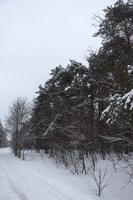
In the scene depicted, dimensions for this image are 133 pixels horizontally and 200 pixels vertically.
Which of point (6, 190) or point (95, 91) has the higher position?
point (95, 91)

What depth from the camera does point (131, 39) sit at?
13711 mm

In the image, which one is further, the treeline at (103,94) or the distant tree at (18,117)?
the distant tree at (18,117)

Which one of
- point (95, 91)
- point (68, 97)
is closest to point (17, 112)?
point (68, 97)

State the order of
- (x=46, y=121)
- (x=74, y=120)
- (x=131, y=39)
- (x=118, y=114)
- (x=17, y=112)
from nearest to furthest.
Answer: (x=118, y=114), (x=131, y=39), (x=74, y=120), (x=46, y=121), (x=17, y=112)

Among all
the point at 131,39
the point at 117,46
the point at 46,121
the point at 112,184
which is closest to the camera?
the point at 112,184

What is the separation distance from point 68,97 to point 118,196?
13.6m

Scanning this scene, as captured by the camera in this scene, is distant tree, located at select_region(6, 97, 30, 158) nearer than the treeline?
No

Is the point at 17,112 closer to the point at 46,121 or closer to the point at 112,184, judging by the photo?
the point at 46,121

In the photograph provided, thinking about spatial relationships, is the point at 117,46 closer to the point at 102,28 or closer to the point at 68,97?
the point at 102,28

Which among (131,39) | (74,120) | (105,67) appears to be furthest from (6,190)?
(131,39)

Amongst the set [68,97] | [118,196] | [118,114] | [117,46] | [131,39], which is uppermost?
[131,39]

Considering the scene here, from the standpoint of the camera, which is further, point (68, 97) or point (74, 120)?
point (68, 97)

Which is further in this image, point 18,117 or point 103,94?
point 18,117

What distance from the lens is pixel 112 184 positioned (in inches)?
353
